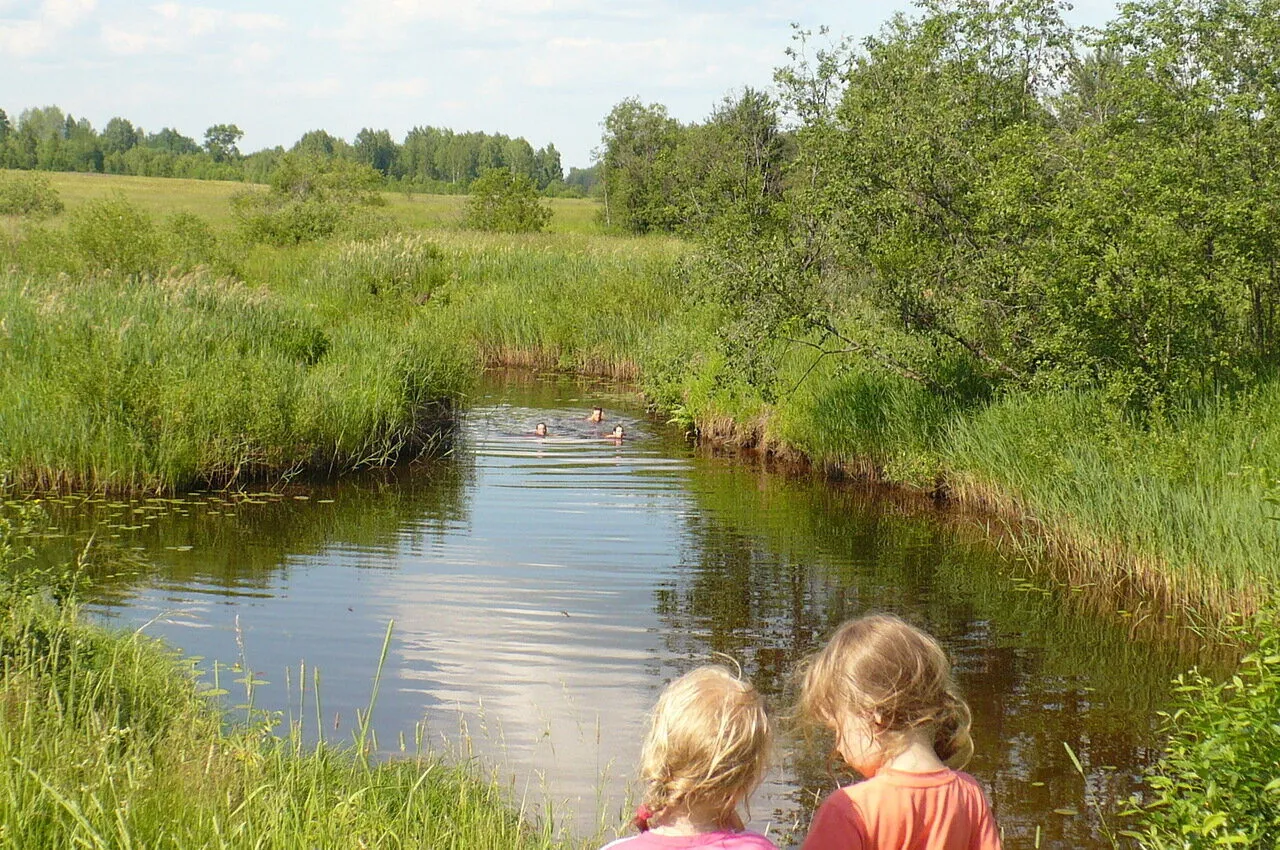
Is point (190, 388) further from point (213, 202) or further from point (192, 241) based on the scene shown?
point (213, 202)

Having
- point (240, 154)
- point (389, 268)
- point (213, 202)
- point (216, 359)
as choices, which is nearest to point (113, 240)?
point (389, 268)

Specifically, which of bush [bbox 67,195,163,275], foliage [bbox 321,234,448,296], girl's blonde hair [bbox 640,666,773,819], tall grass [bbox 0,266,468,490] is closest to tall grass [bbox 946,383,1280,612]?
girl's blonde hair [bbox 640,666,773,819]

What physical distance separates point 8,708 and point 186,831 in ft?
4.74

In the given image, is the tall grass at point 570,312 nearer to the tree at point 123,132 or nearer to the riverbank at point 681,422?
the riverbank at point 681,422

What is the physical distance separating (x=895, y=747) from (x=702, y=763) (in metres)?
0.50

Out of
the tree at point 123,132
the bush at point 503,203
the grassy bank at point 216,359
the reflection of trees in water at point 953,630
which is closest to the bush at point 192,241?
the grassy bank at point 216,359

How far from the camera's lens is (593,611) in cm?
1000

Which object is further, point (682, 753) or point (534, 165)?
point (534, 165)

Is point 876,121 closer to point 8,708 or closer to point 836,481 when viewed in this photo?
point 836,481

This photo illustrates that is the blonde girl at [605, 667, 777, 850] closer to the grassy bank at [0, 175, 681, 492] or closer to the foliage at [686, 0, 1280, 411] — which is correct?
the grassy bank at [0, 175, 681, 492]

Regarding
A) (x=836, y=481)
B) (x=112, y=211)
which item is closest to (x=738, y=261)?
(x=836, y=481)

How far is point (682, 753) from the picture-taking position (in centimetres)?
266

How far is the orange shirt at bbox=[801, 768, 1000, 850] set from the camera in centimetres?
277

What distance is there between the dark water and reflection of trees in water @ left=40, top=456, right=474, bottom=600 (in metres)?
0.04
